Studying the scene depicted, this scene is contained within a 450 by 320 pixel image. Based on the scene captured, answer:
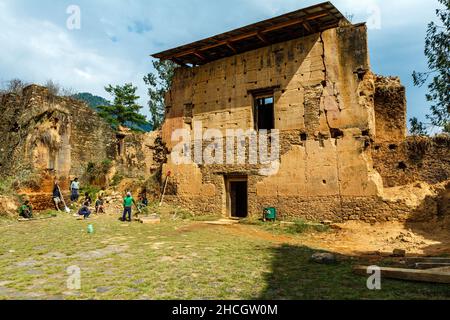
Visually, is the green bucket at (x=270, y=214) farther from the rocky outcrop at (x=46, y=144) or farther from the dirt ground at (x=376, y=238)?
the rocky outcrop at (x=46, y=144)

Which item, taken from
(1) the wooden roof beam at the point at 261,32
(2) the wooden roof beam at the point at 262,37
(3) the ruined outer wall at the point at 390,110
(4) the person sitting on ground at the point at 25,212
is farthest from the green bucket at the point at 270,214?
(4) the person sitting on ground at the point at 25,212

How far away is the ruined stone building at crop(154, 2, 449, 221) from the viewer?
11.6 meters

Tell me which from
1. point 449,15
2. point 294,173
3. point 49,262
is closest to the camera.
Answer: point 49,262

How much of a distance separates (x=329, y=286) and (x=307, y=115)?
8744 millimetres

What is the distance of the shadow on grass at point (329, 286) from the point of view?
13.9 feet

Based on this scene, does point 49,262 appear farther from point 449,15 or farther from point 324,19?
point 449,15

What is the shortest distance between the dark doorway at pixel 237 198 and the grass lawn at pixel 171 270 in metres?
4.68

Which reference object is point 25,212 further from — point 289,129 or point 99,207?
point 289,129

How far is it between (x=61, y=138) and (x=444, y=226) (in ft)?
52.7

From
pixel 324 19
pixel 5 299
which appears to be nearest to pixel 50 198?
pixel 5 299

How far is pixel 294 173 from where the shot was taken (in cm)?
1254

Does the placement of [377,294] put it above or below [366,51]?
below

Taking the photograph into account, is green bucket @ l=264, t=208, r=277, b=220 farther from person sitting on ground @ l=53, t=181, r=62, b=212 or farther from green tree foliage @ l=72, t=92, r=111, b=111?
green tree foliage @ l=72, t=92, r=111, b=111

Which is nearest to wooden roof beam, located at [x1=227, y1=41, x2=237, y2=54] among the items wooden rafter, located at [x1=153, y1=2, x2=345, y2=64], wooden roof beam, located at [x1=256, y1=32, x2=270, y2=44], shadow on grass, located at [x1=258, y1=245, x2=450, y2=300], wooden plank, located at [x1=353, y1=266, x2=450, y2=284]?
wooden rafter, located at [x1=153, y1=2, x2=345, y2=64]
